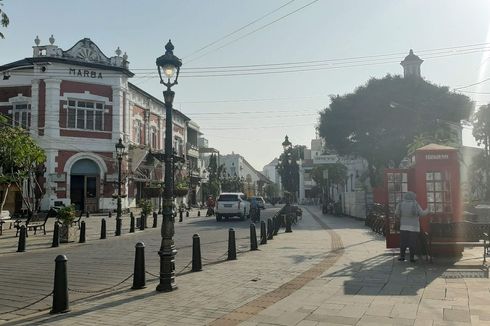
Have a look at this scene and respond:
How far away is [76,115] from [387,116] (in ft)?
82.6

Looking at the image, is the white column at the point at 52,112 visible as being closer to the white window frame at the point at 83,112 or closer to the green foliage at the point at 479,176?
the white window frame at the point at 83,112

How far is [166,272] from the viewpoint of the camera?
8195mm

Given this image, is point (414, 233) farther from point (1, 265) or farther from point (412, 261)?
point (1, 265)

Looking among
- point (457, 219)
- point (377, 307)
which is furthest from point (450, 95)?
point (377, 307)

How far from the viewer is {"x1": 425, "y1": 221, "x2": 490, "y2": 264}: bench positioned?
35.9 feet

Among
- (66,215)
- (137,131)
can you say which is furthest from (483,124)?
(66,215)

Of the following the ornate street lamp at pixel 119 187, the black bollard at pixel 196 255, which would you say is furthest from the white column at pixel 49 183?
the black bollard at pixel 196 255

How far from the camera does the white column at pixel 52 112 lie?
114 feet

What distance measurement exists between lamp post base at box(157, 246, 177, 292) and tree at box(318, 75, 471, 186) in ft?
106

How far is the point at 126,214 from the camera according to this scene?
36656 mm

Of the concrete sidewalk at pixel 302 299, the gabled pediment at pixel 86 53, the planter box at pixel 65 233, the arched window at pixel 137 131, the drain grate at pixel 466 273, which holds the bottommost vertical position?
the concrete sidewalk at pixel 302 299

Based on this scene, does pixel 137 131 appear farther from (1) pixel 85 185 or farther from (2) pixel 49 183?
(2) pixel 49 183

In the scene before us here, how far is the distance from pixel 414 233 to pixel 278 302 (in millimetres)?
5095

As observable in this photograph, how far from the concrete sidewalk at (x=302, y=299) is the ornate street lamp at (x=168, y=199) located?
0.31 m
